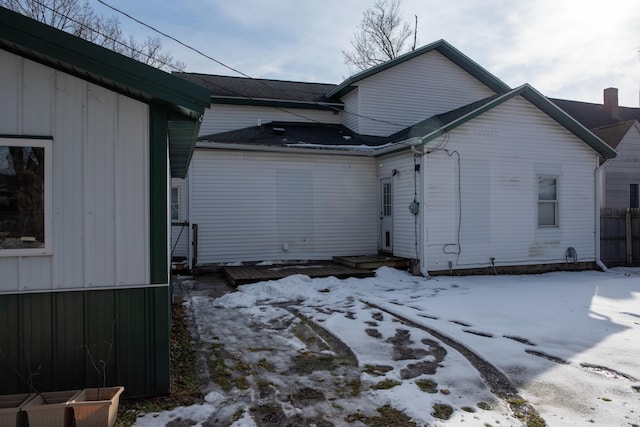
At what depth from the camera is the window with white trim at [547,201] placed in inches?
466

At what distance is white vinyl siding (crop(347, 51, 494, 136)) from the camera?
14242 mm

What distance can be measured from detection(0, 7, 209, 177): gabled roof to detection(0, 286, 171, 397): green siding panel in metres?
1.62

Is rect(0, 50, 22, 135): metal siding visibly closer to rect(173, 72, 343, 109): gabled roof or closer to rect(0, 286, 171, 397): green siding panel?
rect(0, 286, 171, 397): green siding panel

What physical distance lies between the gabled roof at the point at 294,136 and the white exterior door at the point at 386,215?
1.49 meters

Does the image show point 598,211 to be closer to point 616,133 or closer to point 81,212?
point 616,133

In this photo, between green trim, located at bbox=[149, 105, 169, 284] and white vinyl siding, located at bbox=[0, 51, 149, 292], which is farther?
green trim, located at bbox=[149, 105, 169, 284]

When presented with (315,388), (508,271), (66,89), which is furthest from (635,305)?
(66,89)

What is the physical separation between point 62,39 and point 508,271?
10804 millimetres

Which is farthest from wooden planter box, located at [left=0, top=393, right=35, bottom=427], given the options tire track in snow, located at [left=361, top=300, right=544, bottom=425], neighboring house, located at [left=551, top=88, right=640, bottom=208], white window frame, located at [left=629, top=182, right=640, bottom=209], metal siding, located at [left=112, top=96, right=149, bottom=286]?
white window frame, located at [left=629, top=182, right=640, bottom=209]

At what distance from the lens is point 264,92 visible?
15664 mm

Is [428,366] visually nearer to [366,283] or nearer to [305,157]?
[366,283]

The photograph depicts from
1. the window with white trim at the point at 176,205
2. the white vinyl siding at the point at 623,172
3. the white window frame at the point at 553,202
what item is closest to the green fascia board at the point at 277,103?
the window with white trim at the point at 176,205

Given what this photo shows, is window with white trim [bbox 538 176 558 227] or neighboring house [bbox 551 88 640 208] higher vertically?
neighboring house [bbox 551 88 640 208]

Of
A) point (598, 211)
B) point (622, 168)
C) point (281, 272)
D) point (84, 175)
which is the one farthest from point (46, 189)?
point (622, 168)
